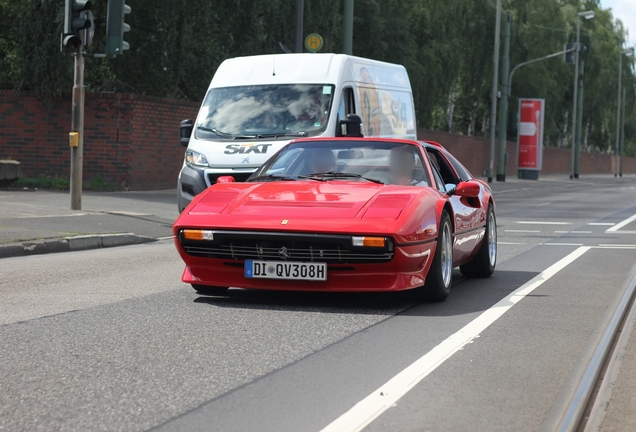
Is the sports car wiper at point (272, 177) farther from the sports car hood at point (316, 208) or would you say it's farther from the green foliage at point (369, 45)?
the green foliage at point (369, 45)

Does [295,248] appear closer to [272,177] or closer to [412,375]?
[272,177]

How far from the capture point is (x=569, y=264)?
38.4 ft

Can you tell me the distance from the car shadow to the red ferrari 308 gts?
14 centimetres

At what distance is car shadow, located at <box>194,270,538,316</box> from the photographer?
7.84m

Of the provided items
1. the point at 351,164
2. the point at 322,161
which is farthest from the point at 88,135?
the point at 351,164

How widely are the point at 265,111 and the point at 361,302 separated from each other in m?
7.91

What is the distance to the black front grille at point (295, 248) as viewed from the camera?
7.51m

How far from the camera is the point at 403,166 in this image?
29.3 ft

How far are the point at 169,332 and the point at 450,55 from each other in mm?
42254

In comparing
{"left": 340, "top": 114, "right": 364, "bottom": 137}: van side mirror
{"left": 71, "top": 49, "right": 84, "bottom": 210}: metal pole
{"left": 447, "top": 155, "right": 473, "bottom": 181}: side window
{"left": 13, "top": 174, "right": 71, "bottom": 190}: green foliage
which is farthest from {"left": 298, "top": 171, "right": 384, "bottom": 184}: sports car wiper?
{"left": 13, "top": 174, "right": 71, "bottom": 190}: green foliage

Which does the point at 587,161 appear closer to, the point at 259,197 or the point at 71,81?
the point at 71,81

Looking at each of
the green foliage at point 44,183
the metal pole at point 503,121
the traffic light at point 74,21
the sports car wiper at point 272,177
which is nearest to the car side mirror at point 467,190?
the sports car wiper at point 272,177

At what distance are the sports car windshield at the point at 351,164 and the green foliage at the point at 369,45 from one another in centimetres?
1555

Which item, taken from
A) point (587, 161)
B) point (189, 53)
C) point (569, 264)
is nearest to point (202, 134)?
point (569, 264)
